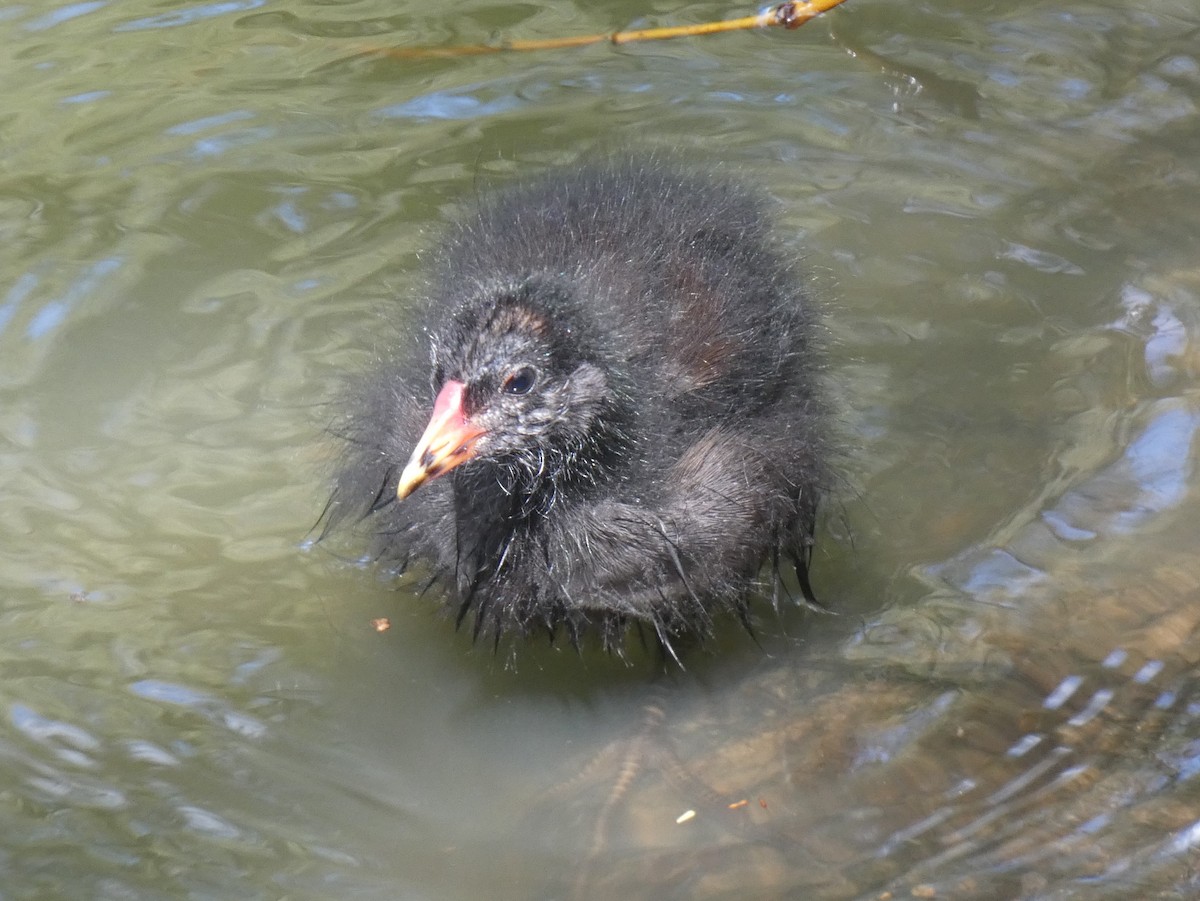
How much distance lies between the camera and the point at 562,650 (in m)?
3.64

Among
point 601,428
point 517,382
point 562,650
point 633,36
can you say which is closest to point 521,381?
point 517,382

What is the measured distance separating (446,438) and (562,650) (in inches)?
31.6

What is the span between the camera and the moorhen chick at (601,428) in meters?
3.18

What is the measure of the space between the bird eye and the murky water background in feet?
2.56

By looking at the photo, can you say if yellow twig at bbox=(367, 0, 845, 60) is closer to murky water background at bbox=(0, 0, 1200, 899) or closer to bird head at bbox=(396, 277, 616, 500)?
murky water background at bbox=(0, 0, 1200, 899)

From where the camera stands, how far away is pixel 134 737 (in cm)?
324

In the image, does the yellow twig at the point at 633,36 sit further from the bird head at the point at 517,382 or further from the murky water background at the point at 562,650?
the bird head at the point at 517,382

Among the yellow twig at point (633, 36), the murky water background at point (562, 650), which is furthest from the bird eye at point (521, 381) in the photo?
the yellow twig at point (633, 36)

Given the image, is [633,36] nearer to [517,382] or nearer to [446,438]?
[517,382]

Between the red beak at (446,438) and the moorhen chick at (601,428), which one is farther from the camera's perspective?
the moorhen chick at (601,428)

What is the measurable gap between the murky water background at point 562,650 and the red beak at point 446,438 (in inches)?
27.9

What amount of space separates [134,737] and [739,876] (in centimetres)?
137

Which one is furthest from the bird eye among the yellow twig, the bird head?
the yellow twig

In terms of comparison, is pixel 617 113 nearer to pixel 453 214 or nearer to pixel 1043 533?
pixel 453 214
